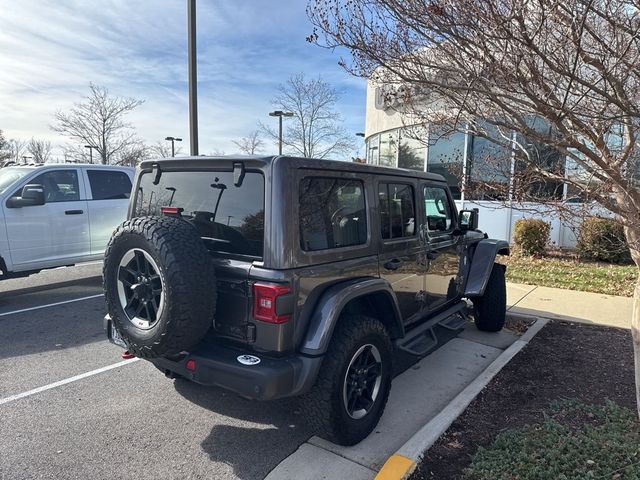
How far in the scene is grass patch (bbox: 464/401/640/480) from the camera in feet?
8.56

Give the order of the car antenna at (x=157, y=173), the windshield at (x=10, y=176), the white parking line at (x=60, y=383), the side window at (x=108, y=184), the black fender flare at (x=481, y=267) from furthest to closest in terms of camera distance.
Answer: the side window at (x=108, y=184) → the windshield at (x=10, y=176) → the black fender flare at (x=481, y=267) → the white parking line at (x=60, y=383) → the car antenna at (x=157, y=173)

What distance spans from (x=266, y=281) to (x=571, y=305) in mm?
5672

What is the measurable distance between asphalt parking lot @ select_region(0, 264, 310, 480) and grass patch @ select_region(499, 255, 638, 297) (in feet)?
20.4

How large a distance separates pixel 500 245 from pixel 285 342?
3498 mm

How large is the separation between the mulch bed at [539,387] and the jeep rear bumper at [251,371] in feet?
2.95

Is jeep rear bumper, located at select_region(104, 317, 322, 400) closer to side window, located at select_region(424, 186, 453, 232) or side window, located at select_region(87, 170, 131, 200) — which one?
side window, located at select_region(424, 186, 453, 232)

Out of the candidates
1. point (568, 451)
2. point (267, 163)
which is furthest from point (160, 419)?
point (568, 451)

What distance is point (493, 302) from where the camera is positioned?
5.34 meters

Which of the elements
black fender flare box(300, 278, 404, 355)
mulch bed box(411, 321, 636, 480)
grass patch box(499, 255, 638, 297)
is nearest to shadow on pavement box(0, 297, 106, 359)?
black fender flare box(300, 278, 404, 355)

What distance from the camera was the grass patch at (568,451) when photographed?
2.61m

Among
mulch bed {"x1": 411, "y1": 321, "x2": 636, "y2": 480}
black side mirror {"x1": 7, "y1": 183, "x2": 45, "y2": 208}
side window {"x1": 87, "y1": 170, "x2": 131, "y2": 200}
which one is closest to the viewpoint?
mulch bed {"x1": 411, "y1": 321, "x2": 636, "y2": 480}

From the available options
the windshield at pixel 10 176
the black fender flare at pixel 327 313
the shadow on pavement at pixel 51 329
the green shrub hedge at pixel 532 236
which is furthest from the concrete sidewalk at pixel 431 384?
the windshield at pixel 10 176

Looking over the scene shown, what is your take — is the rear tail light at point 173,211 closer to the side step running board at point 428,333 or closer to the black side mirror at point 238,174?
the black side mirror at point 238,174

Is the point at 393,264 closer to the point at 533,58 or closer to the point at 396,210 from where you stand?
the point at 396,210
